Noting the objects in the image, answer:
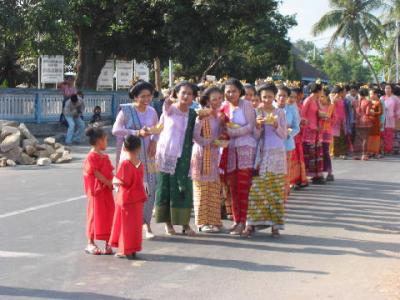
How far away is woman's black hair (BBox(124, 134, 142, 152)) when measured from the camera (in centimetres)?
688

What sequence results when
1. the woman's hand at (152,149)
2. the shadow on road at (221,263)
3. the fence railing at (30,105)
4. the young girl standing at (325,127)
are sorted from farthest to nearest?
1. the fence railing at (30,105)
2. the young girl standing at (325,127)
3. the woman's hand at (152,149)
4. the shadow on road at (221,263)

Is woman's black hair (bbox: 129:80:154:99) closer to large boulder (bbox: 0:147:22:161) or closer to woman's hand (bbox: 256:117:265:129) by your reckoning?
woman's hand (bbox: 256:117:265:129)

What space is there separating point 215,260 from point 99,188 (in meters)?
1.28

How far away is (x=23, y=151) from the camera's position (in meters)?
16.1

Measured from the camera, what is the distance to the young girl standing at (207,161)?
7961 mm

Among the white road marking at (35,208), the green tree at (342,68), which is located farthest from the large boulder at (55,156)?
the green tree at (342,68)

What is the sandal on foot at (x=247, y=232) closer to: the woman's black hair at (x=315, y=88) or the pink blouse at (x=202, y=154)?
the pink blouse at (x=202, y=154)

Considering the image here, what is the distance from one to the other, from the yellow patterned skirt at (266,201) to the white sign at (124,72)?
20201 mm

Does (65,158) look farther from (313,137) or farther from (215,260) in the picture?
(215,260)

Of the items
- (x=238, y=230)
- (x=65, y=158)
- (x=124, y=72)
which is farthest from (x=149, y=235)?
(x=124, y=72)

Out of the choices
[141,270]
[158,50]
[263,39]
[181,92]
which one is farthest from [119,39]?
[141,270]

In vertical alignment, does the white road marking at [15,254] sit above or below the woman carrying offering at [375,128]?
below

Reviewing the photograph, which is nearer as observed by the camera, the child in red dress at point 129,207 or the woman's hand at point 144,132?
the child in red dress at point 129,207

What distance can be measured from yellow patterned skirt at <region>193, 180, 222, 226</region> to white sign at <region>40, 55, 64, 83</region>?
1543 cm
